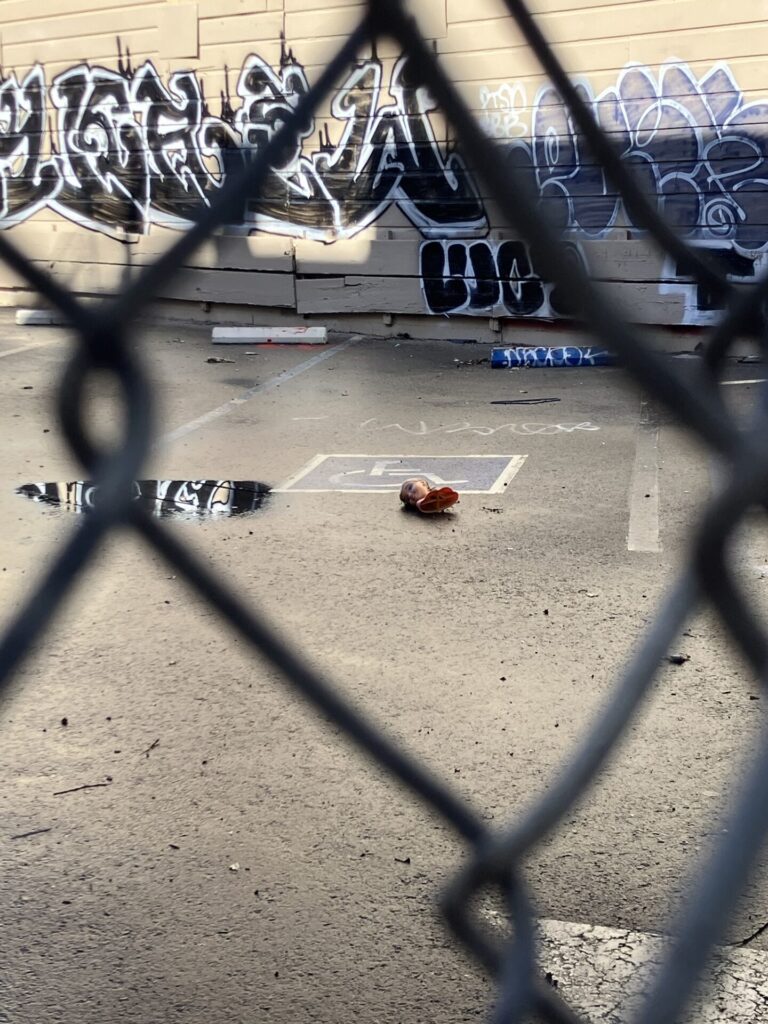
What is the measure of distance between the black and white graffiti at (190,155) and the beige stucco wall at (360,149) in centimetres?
2

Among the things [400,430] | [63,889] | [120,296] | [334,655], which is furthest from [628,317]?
[400,430]

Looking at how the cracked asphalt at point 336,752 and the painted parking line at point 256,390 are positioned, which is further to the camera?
the painted parking line at point 256,390

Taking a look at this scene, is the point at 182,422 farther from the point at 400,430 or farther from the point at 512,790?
the point at 512,790

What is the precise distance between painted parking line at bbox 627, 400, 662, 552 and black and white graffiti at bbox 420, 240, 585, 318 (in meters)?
3.52

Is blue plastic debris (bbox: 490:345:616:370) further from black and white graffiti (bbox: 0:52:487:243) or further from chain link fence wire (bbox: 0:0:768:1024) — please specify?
chain link fence wire (bbox: 0:0:768:1024)

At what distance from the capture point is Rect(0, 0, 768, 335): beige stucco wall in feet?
31.5

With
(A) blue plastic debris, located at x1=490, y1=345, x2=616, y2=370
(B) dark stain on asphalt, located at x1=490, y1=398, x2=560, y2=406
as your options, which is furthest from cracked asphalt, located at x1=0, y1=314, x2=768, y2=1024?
(A) blue plastic debris, located at x1=490, y1=345, x2=616, y2=370

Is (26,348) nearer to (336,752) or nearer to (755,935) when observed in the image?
(336,752)

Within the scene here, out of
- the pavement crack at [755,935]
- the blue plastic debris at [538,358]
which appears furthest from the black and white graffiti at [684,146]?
the pavement crack at [755,935]

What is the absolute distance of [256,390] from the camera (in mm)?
8742

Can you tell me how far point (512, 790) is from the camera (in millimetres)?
2904

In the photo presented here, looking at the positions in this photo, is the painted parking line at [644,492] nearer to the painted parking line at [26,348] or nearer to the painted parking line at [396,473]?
the painted parking line at [396,473]

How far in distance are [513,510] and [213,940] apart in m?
3.31

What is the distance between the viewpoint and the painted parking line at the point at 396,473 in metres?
5.87
